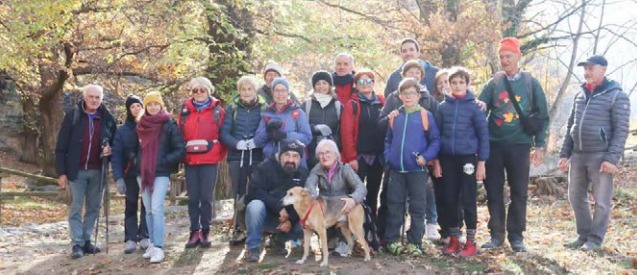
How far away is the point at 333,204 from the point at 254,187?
946 mm

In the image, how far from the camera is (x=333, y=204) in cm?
594

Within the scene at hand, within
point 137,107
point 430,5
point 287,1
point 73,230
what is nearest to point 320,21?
point 287,1

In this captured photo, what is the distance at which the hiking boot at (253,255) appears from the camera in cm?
611

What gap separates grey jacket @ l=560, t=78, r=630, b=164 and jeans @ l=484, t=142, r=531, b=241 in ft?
2.21

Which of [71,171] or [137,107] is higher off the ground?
[137,107]

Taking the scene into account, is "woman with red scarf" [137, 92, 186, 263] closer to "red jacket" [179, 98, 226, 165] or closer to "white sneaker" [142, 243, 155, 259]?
"white sneaker" [142, 243, 155, 259]

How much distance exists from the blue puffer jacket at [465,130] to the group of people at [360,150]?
0.01 meters

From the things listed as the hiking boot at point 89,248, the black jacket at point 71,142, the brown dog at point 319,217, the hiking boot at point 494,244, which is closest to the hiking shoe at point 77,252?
Result: the hiking boot at point 89,248

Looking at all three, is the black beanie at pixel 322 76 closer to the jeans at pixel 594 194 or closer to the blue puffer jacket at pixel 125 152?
the blue puffer jacket at pixel 125 152

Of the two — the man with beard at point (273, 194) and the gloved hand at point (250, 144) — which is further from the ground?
the gloved hand at point (250, 144)

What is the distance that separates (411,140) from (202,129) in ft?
7.97

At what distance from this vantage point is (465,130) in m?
6.09

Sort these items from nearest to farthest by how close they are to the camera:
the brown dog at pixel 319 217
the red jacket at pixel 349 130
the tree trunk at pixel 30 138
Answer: the brown dog at pixel 319 217, the red jacket at pixel 349 130, the tree trunk at pixel 30 138

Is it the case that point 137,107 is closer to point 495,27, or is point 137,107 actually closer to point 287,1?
point 287,1
